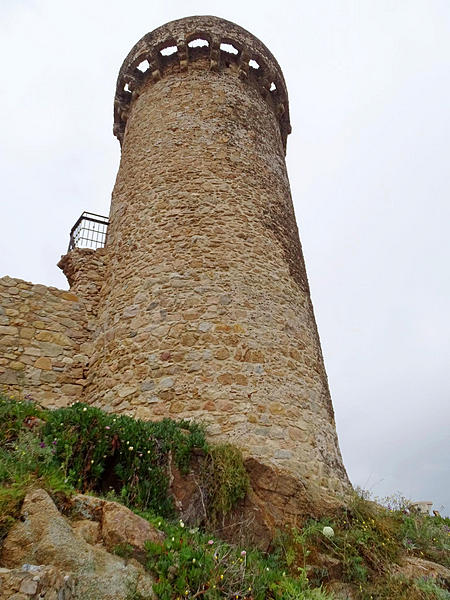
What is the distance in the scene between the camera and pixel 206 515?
4715mm

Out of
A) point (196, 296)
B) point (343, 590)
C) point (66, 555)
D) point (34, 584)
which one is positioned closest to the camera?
point (34, 584)

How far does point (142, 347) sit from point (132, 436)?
6.49 ft

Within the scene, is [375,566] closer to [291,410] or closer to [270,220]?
[291,410]

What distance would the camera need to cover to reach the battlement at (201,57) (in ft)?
33.6

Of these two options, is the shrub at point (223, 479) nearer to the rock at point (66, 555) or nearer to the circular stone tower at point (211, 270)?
the circular stone tower at point (211, 270)

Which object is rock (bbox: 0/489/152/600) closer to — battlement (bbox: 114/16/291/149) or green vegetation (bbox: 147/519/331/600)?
green vegetation (bbox: 147/519/331/600)

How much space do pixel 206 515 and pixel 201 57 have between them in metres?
8.98

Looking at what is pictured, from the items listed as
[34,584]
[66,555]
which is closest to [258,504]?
[66,555]

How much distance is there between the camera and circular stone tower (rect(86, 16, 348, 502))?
6156mm

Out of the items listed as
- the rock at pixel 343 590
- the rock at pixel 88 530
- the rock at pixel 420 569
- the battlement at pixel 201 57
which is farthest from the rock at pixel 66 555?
the battlement at pixel 201 57

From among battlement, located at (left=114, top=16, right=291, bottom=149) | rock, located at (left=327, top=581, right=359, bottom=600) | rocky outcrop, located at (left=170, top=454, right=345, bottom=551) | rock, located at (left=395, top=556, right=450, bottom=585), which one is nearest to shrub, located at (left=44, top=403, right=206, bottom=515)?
rocky outcrop, located at (left=170, top=454, right=345, bottom=551)

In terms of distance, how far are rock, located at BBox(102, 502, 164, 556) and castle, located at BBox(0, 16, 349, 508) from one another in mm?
2050

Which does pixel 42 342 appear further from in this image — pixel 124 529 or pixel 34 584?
pixel 34 584

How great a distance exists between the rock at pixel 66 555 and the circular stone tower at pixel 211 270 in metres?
2.54
